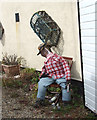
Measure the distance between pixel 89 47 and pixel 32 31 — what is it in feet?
11.8

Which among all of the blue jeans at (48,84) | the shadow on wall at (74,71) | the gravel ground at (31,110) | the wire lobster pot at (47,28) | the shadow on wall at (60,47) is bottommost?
the gravel ground at (31,110)

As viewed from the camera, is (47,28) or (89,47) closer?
(89,47)

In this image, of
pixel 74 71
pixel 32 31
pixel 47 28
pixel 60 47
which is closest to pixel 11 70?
pixel 32 31

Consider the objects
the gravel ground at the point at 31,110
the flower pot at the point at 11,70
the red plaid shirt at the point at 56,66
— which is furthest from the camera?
the flower pot at the point at 11,70

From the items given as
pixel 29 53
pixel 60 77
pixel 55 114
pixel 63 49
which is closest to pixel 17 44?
pixel 29 53

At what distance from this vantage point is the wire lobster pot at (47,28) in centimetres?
590

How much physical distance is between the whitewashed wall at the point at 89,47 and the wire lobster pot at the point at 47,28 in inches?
66.9

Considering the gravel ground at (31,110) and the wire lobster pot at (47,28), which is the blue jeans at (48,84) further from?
the wire lobster pot at (47,28)

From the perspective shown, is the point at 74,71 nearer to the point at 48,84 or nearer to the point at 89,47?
the point at 48,84

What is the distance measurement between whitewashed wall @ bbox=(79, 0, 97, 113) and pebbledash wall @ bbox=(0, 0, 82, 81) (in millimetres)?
1150

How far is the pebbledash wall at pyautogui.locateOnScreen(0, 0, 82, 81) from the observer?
558 cm

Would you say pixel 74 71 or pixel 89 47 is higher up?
pixel 89 47

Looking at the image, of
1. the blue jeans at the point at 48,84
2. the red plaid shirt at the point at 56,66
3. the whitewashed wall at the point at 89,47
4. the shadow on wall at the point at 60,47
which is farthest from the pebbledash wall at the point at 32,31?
the whitewashed wall at the point at 89,47

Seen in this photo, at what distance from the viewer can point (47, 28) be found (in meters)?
5.92
